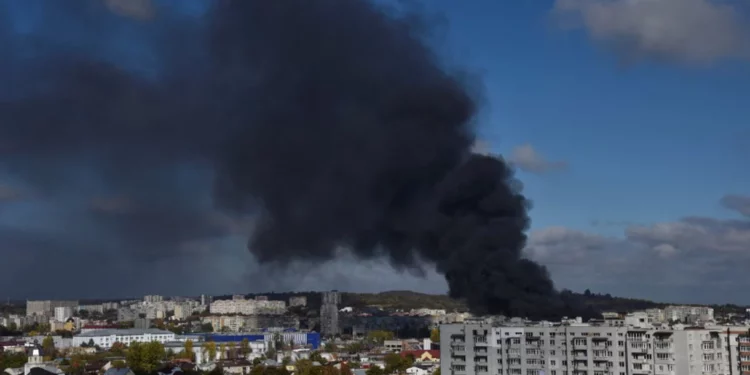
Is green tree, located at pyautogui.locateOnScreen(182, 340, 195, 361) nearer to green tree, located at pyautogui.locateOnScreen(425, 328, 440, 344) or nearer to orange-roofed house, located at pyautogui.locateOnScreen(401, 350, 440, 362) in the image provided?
orange-roofed house, located at pyautogui.locateOnScreen(401, 350, 440, 362)

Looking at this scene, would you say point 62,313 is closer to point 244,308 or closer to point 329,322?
point 244,308

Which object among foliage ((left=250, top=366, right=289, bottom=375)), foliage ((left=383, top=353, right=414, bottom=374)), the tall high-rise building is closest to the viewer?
foliage ((left=250, top=366, right=289, bottom=375))

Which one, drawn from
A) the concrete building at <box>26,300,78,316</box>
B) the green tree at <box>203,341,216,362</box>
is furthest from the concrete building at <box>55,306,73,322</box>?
the green tree at <box>203,341,216,362</box>

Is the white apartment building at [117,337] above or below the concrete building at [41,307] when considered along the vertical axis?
below

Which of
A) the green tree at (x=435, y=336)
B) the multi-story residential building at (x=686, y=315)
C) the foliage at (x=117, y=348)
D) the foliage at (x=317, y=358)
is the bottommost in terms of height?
the foliage at (x=317, y=358)

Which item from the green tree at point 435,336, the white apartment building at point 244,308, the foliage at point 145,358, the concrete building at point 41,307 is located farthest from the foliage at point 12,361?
the concrete building at point 41,307

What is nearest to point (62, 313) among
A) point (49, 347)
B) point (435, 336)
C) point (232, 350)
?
point (49, 347)

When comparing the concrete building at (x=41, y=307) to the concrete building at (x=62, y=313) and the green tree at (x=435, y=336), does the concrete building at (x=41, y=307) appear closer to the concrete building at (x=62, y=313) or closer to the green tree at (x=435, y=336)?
the concrete building at (x=62, y=313)

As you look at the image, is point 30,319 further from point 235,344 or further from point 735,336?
point 735,336
